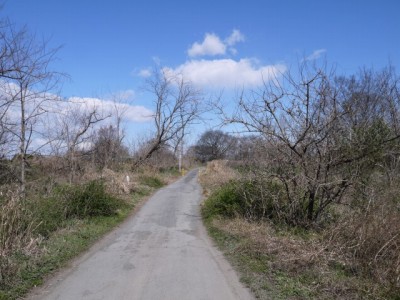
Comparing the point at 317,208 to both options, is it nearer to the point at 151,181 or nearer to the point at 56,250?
the point at 56,250

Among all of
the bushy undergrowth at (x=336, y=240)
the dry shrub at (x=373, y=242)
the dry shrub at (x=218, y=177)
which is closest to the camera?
the bushy undergrowth at (x=336, y=240)

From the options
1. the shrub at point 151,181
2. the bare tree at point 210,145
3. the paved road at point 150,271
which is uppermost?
the bare tree at point 210,145

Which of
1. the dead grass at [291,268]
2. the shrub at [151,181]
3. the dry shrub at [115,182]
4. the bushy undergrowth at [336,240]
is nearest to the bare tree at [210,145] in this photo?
the shrub at [151,181]

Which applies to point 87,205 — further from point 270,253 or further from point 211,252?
point 270,253

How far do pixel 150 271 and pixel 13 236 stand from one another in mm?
2927

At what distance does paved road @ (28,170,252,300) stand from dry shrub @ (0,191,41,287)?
0.78m

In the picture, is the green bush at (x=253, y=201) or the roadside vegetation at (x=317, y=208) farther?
the green bush at (x=253, y=201)

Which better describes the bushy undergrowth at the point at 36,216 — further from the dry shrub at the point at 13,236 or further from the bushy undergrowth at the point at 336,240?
the bushy undergrowth at the point at 336,240

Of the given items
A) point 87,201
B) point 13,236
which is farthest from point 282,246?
point 87,201

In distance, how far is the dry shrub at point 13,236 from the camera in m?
6.74

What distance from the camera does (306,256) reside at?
7602mm

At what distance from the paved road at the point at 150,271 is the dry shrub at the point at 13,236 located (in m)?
0.78

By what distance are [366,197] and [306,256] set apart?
362 cm

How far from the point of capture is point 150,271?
7.49m
